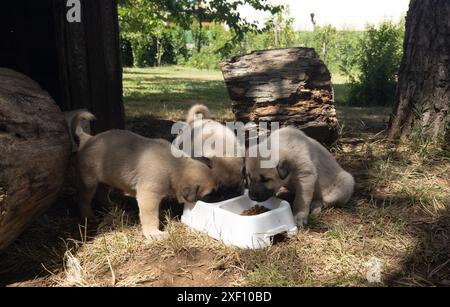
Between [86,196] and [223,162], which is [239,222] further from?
[86,196]

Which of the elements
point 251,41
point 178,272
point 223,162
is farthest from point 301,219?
point 251,41

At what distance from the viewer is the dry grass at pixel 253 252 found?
3.07 m

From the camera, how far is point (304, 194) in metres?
4.00

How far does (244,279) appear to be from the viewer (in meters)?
3.04

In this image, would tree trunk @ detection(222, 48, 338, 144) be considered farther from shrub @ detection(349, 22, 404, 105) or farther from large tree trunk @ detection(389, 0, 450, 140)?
shrub @ detection(349, 22, 404, 105)

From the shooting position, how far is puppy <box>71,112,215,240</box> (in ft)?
12.2

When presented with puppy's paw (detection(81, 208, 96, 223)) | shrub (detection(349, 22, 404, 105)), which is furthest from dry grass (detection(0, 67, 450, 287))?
shrub (detection(349, 22, 404, 105))

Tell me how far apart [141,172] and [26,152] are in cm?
103

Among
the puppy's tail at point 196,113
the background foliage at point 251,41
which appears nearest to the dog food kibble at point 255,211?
the puppy's tail at point 196,113

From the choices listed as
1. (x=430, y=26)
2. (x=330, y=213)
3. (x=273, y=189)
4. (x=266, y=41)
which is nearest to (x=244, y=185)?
(x=273, y=189)

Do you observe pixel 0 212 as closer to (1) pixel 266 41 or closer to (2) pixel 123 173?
(2) pixel 123 173

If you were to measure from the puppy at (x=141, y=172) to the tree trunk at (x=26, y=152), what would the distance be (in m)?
0.30

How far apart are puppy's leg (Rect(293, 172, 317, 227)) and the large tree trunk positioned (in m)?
2.39

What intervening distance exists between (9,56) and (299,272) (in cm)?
553
